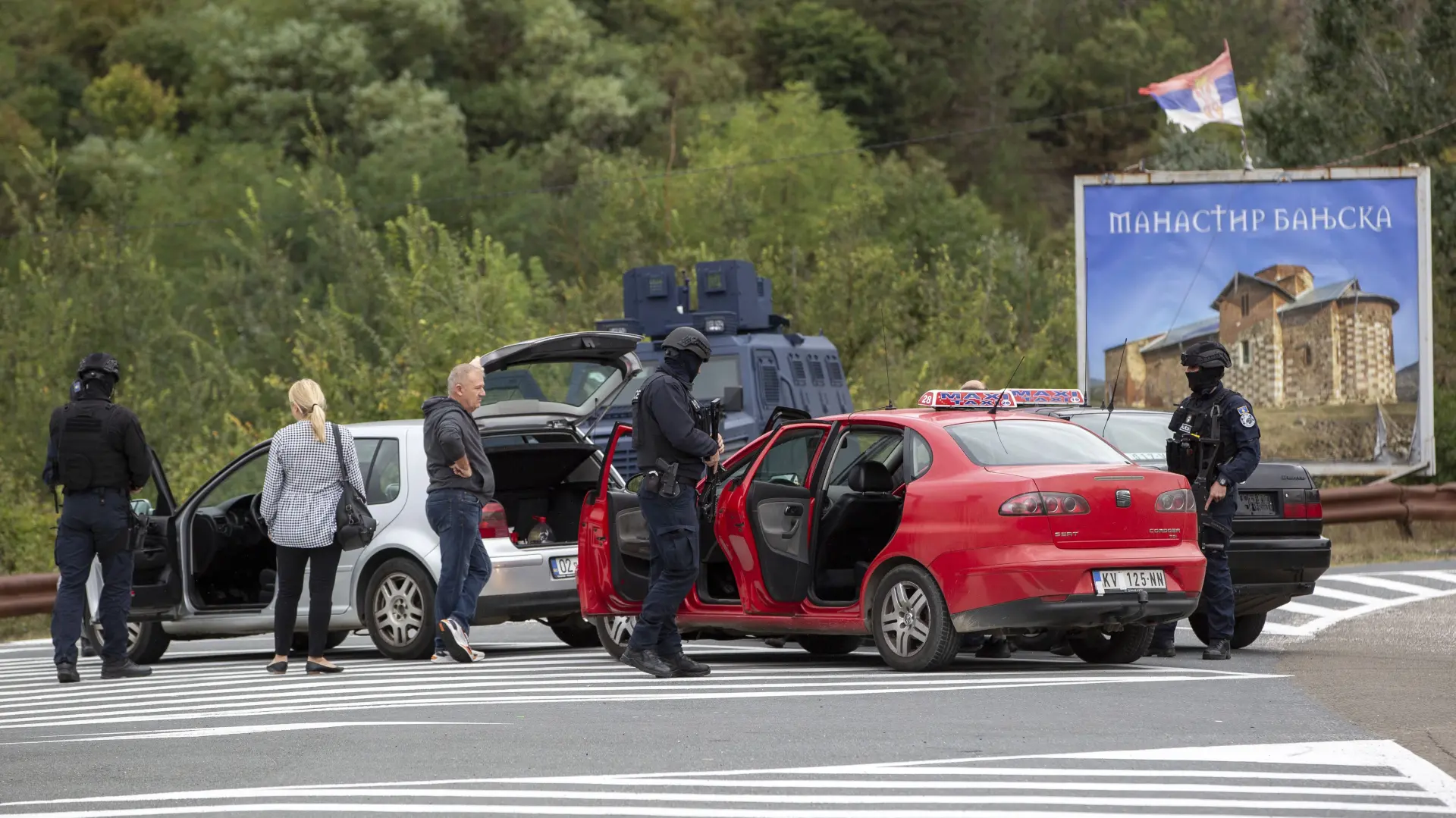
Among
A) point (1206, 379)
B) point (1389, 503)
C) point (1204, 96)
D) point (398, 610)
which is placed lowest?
point (398, 610)

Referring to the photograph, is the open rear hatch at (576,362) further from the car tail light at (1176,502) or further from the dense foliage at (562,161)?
the dense foliage at (562,161)

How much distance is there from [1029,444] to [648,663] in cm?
237

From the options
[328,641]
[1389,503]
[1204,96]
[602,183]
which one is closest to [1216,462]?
[328,641]

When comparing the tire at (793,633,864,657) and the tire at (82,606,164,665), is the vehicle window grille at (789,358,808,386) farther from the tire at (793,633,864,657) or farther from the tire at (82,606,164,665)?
the tire at (793,633,864,657)

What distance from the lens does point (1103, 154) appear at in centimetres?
8756

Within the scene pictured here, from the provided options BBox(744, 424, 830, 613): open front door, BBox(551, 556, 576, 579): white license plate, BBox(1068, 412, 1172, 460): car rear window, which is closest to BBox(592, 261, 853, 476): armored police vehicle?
BBox(551, 556, 576, 579): white license plate

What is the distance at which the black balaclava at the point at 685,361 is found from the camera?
1156 cm

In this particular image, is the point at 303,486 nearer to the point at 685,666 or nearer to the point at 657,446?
the point at 657,446

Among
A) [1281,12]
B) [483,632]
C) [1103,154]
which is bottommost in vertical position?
[483,632]

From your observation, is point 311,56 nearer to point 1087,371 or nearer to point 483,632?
point 1087,371

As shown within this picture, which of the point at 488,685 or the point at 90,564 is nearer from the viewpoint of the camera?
the point at 488,685

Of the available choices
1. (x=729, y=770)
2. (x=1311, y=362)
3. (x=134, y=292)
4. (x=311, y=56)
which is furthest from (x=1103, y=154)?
(x=729, y=770)

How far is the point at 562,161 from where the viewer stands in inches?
2968

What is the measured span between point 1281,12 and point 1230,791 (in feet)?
297
